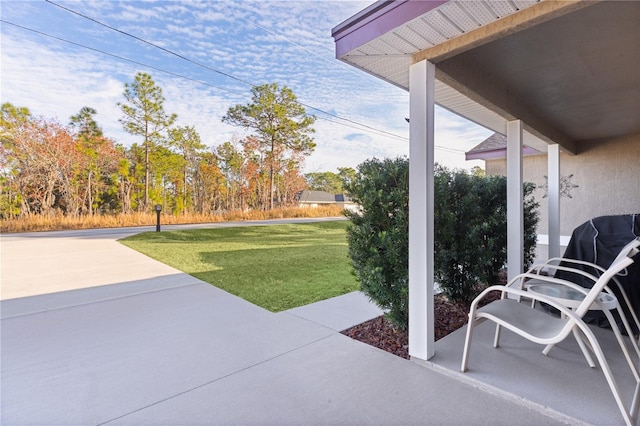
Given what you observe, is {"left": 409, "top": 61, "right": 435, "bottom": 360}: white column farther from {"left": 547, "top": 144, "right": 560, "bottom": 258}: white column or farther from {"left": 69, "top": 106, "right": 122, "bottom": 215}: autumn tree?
{"left": 69, "top": 106, "right": 122, "bottom": 215}: autumn tree

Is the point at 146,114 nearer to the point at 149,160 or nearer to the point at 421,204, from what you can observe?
the point at 149,160

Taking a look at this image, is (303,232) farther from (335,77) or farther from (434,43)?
(434,43)

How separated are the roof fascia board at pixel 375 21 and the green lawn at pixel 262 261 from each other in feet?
5.36

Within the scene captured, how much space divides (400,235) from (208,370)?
1.87 metres

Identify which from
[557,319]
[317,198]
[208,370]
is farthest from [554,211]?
[317,198]

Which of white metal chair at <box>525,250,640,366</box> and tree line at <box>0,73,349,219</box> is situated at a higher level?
tree line at <box>0,73,349,219</box>

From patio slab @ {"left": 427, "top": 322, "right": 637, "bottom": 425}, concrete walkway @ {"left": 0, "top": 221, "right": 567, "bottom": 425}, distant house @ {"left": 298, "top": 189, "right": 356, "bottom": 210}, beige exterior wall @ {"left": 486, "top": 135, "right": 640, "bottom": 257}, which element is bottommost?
concrete walkway @ {"left": 0, "top": 221, "right": 567, "bottom": 425}

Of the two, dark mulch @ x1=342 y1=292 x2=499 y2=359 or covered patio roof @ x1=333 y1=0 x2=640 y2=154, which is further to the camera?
dark mulch @ x1=342 y1=292 x2=499 y2=359

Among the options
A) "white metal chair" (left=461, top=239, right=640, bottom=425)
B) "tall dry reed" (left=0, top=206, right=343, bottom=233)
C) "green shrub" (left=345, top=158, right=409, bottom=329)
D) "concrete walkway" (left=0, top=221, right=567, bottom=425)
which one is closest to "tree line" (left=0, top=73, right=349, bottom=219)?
"tall dry reed" (left=0, top=206, right=343, bottom=233)

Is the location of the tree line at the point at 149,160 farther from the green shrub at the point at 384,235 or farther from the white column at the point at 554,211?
the green shrub at the point at 384,235

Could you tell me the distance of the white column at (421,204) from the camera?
2.38 meters

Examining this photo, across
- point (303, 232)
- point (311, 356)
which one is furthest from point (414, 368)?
point (303, 232)

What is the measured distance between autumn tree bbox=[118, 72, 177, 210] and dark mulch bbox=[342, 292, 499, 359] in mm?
18185

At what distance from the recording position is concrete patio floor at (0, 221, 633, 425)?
6.10ft
